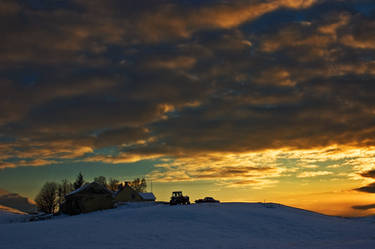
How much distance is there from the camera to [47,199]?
108 m

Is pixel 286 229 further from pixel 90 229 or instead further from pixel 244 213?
pixel 90 229

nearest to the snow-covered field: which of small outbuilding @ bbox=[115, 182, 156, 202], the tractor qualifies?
the tractor

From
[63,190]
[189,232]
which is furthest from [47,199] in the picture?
[189,232]

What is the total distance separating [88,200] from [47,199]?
5403 centimetres

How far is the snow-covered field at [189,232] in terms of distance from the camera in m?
30.4

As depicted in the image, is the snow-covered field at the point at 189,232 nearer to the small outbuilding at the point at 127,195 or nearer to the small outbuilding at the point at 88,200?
the small outbuilding at the point at 88,200

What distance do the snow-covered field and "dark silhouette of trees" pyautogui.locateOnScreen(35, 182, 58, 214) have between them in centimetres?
6676

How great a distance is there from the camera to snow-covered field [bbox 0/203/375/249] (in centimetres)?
3044

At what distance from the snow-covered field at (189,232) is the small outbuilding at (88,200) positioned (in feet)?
46.0

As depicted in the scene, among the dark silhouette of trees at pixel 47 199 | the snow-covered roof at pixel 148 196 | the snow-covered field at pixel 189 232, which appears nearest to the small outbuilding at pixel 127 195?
the snow-covered roof at pixel 148 196

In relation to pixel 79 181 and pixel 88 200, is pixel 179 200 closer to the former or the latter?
pixel 88 200

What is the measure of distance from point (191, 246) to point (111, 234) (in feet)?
29.1

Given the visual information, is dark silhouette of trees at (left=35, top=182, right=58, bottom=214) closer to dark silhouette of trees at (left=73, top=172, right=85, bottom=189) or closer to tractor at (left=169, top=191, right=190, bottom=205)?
dark silhouette of trees at (left=73, top=172, right=85, bottom=189)

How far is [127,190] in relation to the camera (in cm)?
9581
